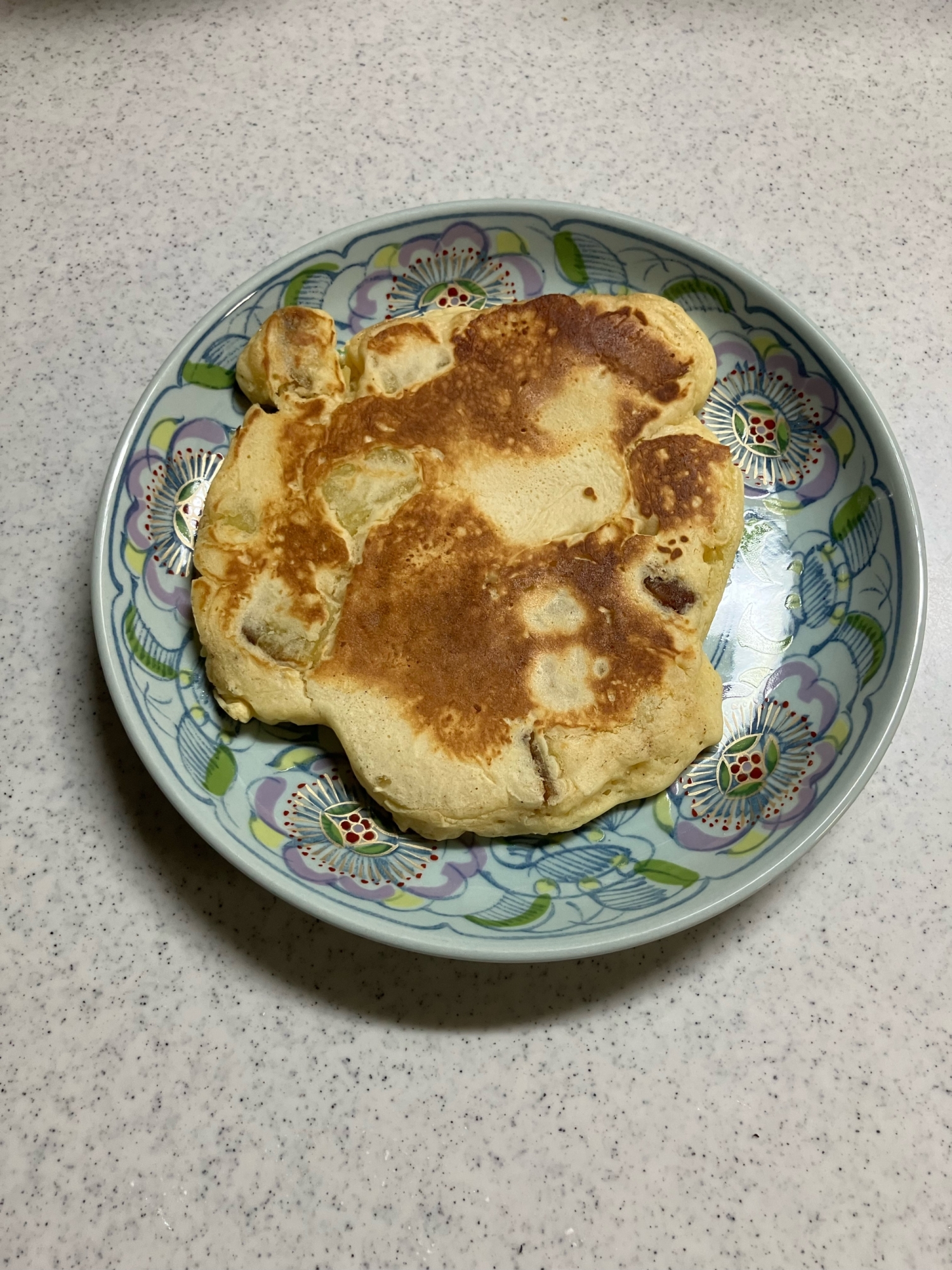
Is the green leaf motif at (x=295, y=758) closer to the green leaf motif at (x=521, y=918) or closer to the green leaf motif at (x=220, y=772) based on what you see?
the green leaf motif at (x=220, y=772)

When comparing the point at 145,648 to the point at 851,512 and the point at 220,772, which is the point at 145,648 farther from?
the point at 851,512

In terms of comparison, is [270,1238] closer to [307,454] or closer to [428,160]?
[307,454]

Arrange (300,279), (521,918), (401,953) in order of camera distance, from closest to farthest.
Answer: (521,918), (401,953), (300,279)

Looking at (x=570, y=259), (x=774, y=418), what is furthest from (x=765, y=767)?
(x=570, y=259)

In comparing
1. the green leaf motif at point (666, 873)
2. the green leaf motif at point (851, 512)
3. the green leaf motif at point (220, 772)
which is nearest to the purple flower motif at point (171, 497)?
the green leaf motif at point (220, 772)

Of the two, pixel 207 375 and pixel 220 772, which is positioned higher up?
pixel 207 375

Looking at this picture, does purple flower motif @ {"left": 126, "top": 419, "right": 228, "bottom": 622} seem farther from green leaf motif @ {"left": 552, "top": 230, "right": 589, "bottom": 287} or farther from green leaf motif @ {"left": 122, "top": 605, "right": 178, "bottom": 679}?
A: green leaf motif @ {"left": 552, "top": 230, "right": 589, "bottom": 287}

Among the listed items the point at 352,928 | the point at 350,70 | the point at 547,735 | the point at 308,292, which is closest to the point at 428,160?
the point at 350,70
